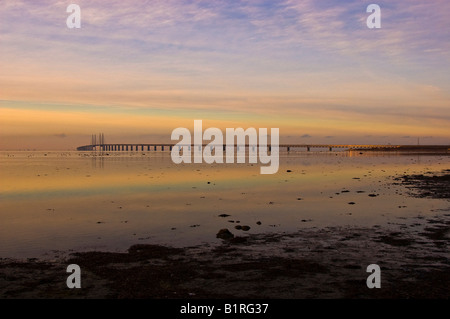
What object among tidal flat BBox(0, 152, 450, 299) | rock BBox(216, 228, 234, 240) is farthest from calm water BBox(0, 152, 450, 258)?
rock BBox(216, 228, 234, 240)

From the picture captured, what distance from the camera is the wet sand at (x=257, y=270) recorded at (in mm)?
11219

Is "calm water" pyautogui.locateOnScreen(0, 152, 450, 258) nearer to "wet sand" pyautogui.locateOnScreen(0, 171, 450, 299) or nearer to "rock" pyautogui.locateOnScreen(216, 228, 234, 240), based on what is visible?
"rock" pyautogui.locateOnScreen(216, 228, 234, 240)

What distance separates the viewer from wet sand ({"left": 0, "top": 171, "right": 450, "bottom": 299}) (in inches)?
442

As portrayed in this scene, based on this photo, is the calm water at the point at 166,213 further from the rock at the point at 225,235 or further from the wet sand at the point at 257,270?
the wet sand at the point at 257,270

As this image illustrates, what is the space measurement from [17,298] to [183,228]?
10924 mm

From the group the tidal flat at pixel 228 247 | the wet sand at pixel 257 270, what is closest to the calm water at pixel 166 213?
the tidal flat at pixel 228 247

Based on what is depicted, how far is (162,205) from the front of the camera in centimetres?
3042

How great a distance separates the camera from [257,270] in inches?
522

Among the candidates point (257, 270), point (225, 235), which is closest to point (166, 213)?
point (225, 235)

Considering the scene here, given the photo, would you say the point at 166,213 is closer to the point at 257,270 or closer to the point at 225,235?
the point at 225,235

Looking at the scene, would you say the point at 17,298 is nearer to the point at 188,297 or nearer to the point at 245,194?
the point at 188,297

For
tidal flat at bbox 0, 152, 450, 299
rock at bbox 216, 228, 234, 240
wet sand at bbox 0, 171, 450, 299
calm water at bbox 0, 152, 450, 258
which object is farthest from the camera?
calm water at bbox 0, 152, 450, 258

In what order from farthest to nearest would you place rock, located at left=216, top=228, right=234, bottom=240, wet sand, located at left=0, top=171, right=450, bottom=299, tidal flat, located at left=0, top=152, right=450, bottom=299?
rock, located at left=216, top=228, right=234, bottom=240
tidal flat, located at left=0, top=152, right=450, bottom=299
wet sand, located at left=0, top=171, right=450, bottom=299
